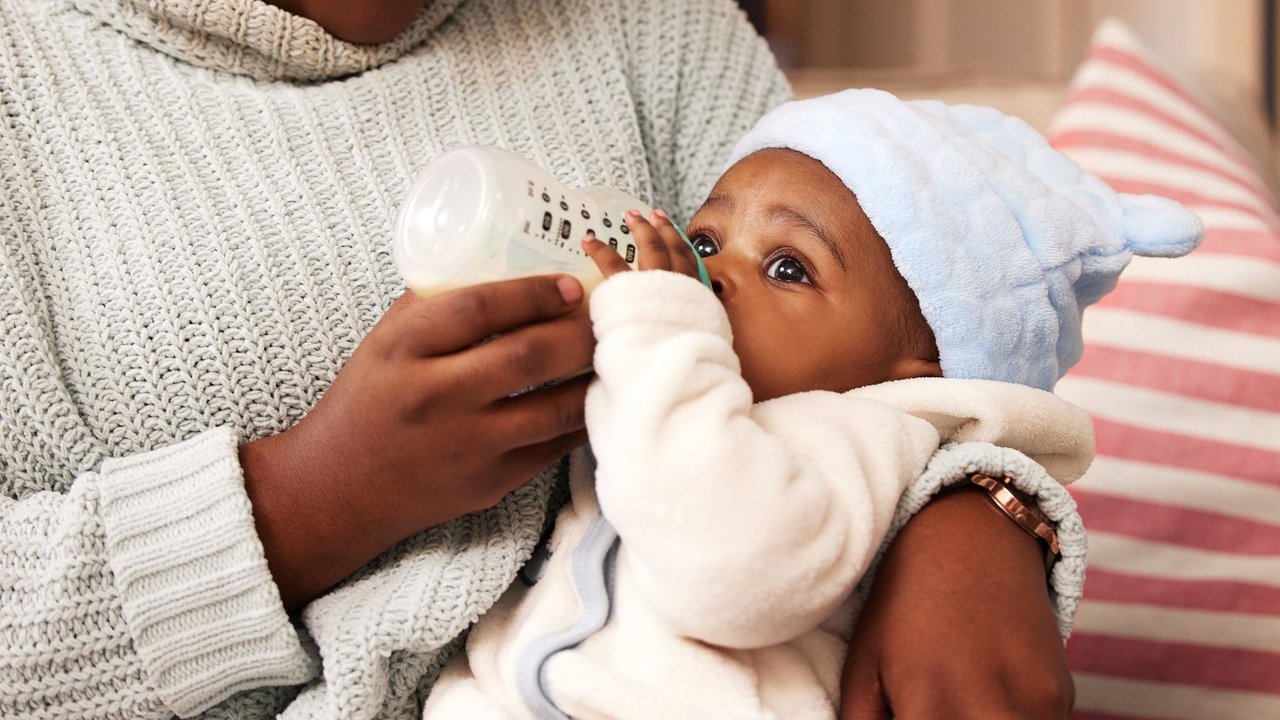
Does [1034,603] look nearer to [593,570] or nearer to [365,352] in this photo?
[593,570]

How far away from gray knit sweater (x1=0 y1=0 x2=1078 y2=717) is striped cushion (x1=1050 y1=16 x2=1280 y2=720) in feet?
1.79

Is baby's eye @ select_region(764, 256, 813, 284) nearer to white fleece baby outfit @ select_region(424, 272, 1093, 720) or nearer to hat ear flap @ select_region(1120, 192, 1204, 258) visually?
white fleece baby outfit @ select_region(424, 272, 1093, 720)

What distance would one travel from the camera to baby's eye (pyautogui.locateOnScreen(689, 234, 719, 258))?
2.93ft

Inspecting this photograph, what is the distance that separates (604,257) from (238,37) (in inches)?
17.6

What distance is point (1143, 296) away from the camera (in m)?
1.33

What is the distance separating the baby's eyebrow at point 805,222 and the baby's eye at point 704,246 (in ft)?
0.18

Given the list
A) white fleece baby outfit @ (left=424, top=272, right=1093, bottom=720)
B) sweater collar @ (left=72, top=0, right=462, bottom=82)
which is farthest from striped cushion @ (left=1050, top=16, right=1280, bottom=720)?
sweater collar @ (left=72, top=0, right=462, bottom=82)

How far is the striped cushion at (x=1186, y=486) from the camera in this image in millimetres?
1249

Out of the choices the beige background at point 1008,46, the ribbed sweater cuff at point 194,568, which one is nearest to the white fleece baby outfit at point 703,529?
the ribbed sweater cuff at point 194,568

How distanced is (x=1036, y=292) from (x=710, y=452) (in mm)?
335

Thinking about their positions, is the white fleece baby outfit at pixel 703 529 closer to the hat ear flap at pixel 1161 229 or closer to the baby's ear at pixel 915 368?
the baby's ear at pixel 915 368

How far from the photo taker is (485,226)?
691 millimetres

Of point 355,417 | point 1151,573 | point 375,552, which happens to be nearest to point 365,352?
point 355,417

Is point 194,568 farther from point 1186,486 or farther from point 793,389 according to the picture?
point 1186,486
